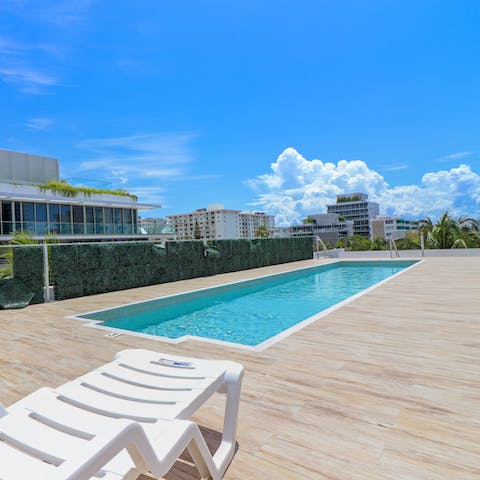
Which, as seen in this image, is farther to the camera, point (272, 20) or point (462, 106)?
point (462, 106)

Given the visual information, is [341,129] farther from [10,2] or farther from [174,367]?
[174,367]

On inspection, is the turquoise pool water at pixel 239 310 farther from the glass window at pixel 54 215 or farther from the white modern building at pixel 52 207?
the glass window at pixel 54 215

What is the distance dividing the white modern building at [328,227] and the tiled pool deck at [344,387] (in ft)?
336

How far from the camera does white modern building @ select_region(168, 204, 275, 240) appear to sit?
125 meters

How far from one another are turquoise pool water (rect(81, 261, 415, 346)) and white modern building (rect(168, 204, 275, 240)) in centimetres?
10229

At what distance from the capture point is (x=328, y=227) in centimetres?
11112

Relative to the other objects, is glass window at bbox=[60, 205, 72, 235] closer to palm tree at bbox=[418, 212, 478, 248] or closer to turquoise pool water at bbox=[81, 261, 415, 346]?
turquoise pool water at bbox=[81, 261, 415, 346]

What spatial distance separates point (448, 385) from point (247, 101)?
2095cm

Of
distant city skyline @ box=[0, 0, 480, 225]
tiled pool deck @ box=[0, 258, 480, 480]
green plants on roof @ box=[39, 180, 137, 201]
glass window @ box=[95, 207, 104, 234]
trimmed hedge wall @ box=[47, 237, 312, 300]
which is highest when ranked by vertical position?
distant city skyline @ box=[0, 0, 480, 225]

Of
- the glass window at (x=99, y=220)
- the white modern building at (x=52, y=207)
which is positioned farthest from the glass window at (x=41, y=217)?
the glass window at (x=99, y=220)

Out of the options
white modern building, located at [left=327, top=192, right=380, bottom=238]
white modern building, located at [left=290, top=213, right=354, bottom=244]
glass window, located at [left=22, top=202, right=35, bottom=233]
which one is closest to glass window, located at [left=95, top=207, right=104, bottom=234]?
glass window, located at [left=22, top=202, right=35, bottom=233]

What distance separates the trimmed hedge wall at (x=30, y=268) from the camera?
27.0 feet

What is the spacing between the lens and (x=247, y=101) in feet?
70.0

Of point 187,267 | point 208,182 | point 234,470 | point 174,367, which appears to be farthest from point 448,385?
point 208,182
